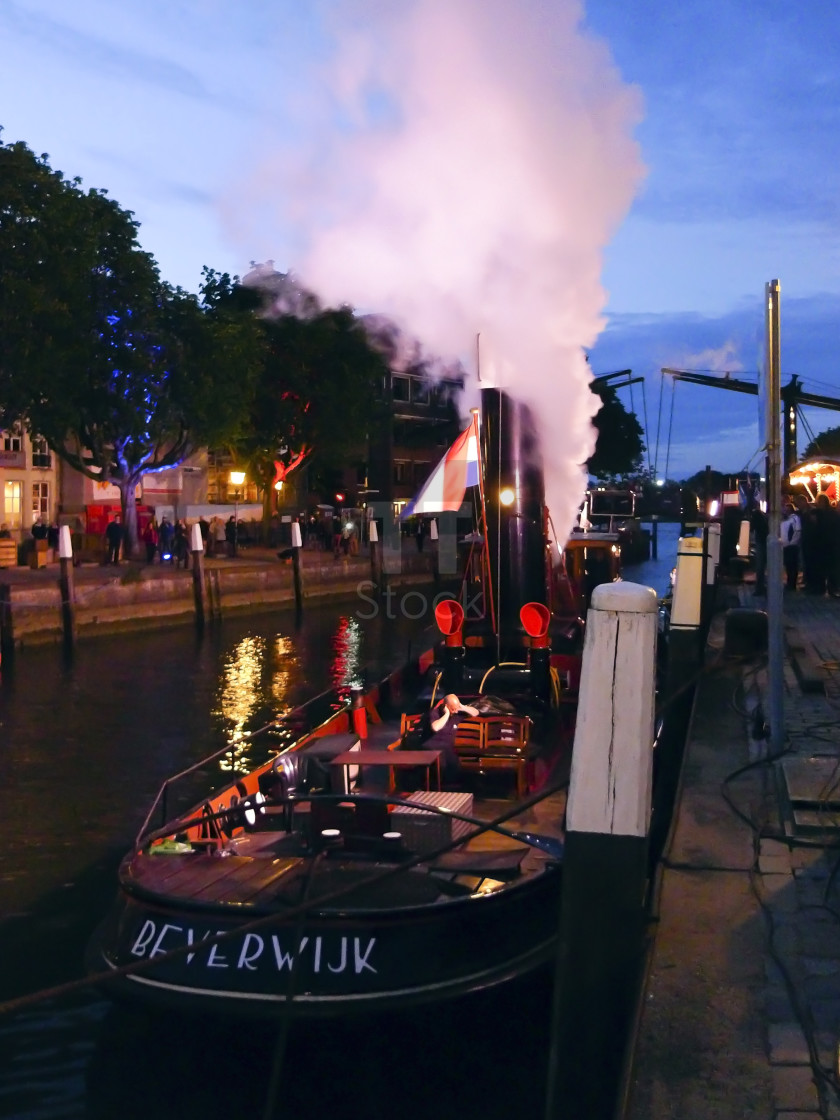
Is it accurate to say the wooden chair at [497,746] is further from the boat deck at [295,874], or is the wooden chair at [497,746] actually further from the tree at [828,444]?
the tree at [828,444]

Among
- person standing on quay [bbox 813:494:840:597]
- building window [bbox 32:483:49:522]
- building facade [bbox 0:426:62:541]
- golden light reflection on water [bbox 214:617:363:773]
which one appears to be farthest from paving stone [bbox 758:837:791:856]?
building window [bbox 32:483:49:522]

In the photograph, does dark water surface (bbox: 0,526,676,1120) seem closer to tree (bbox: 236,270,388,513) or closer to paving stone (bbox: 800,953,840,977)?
paving stone (bbox: 800,953,840,977)

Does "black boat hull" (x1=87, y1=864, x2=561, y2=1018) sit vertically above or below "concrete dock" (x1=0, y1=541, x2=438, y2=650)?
below

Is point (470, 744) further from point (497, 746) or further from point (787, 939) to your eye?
point (787, 939)

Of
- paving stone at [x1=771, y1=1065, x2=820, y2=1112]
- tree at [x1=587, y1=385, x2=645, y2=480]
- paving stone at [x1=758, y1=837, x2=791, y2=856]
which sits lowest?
paving stone at [x1=771, y1=1065, x2=820, y2=1112]

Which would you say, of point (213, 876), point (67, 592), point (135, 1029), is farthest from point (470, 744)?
point (67, 592)

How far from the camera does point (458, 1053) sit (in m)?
8.10

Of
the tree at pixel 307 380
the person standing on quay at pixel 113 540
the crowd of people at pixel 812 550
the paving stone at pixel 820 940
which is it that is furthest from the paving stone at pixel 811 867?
the tree at pixel 307 380

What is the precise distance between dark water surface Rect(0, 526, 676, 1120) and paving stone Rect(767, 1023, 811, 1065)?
247cm

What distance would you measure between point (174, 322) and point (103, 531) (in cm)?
988

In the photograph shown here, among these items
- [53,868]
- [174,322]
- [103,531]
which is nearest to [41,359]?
[174,322]

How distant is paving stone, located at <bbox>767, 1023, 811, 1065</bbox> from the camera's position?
16.2 ft

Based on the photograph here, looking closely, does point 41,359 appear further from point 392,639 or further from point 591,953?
point 591,953

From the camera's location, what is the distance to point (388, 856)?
818 cm
